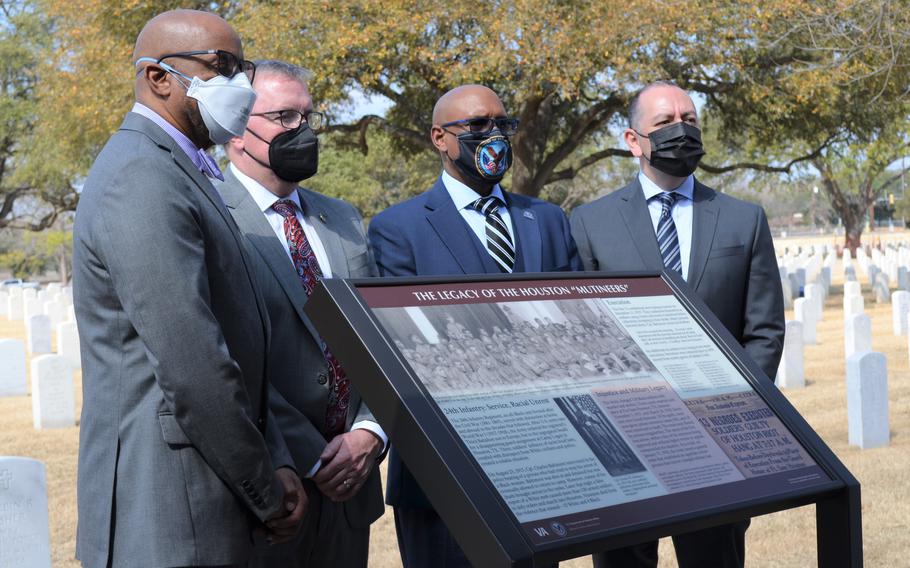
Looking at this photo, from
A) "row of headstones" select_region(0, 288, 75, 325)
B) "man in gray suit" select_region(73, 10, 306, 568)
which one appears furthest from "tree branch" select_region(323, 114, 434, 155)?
"man in gray suit" select_region(73, 10, 306, 568)

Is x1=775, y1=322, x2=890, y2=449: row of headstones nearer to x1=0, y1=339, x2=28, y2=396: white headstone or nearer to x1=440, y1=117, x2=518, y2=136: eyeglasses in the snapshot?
x1=440, y1=117, x2=518, y2=136: eyeglasses

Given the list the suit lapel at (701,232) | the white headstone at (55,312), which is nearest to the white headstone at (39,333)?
the white headstone at (55,312)

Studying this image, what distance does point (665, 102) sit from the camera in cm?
414

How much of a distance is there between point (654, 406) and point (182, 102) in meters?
1.50

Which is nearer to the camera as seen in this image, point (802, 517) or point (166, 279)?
point (166, 279)

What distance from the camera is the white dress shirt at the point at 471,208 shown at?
12.9 feet

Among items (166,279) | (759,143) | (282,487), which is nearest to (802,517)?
(282,487)

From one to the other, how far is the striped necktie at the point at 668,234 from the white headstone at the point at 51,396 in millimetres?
8333

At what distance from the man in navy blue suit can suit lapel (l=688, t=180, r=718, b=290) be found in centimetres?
47

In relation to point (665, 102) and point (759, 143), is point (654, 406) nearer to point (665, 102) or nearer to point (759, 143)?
point (665, 102)

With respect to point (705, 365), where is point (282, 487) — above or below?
below

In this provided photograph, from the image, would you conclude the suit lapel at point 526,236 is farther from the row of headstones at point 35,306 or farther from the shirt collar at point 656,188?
the row of headstones at point 35,306

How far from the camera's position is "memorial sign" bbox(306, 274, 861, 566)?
2164 millimetres

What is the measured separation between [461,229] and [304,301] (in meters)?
0.84
